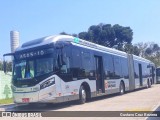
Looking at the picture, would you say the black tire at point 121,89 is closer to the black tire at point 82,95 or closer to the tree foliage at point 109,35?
the black tire at point 82,95

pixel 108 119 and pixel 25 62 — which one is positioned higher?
pixel 25 62

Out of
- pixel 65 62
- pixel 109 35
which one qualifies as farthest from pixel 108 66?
pixel 109 35

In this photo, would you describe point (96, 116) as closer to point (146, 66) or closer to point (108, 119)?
point (108, 119)

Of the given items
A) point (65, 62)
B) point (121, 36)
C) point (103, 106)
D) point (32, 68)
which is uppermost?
point (121, 36)

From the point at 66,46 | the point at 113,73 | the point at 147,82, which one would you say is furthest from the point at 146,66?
Result: the point at 66,46

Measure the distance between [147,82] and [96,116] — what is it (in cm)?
2409

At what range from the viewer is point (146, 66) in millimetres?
35625

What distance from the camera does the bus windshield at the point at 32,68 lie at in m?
14.6

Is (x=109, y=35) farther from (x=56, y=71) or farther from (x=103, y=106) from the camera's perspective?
(x=56, y=71)

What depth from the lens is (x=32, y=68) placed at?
15.0 m

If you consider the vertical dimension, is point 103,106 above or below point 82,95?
below

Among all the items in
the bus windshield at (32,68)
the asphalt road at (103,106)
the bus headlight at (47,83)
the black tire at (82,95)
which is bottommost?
the asphalt road at (103,106)

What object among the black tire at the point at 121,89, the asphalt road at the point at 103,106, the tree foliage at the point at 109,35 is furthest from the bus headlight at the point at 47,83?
the tree foliage at the point at 109,35

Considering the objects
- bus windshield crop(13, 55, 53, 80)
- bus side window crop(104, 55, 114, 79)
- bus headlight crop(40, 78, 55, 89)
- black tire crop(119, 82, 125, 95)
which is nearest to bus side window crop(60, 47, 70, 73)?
bus windshield crop(13, 55, 53, 80)
